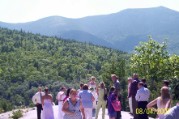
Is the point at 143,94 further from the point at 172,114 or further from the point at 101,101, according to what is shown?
the point at 172,114

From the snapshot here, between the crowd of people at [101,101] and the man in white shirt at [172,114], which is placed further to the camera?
the crowd of people at [101,101]

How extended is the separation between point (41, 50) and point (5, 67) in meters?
26.1

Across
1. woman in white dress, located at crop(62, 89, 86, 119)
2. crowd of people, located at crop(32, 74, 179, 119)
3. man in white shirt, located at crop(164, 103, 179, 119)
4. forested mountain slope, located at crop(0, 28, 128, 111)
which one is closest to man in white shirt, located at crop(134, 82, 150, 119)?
crowd of people, located at crop(32, 74, 179, 119)

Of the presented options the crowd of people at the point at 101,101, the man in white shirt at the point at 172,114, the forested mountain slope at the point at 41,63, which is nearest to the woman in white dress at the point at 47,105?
the crowd of people at the point at 101,101

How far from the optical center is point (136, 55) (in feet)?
182

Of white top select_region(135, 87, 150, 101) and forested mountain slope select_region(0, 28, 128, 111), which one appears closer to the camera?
white top select_region(135, 87, 150, 101)

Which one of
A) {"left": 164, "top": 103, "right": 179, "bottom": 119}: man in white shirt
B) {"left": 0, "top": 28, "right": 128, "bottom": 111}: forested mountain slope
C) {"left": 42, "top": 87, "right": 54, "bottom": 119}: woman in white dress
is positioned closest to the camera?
{"left": 164, "top": 103, "right": 179, "bottom": 119}: man in white shirt

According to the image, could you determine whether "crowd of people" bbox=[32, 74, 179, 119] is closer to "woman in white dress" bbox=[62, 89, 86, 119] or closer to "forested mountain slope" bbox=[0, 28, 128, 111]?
"woman in white dress" bbox=[62, 89, 86, 119]

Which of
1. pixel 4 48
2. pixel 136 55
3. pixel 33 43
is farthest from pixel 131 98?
pixel 33 43

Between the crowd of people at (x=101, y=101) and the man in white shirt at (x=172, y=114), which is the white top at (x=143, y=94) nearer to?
the crowd of people at (x=101, y=101)

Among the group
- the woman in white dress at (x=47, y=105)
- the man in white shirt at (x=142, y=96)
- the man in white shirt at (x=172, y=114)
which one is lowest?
the woman in white dress at (x=47, y=105)

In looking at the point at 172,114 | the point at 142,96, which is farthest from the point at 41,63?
the point at 172,114

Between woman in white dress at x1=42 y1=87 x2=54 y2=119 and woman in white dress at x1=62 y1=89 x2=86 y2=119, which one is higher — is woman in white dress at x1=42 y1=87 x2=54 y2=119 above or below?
below

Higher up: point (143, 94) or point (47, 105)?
point (143, 94)
